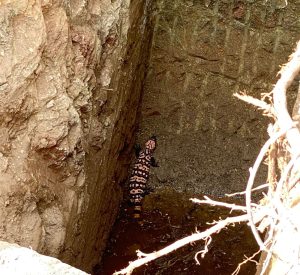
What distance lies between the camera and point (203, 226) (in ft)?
16.7

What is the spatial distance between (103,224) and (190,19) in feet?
6.28

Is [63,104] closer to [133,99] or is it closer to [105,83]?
[105,83]

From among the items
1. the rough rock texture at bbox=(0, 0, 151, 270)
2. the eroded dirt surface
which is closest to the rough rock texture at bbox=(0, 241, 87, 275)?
the rough rock texture at bbox=(0, 0, 151, 270)

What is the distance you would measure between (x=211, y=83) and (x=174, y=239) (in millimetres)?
1435

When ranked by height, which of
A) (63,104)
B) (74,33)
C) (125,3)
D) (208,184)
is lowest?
(208,184)

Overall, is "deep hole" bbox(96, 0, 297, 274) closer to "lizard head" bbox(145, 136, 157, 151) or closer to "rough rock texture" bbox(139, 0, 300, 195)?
"rough rock texture" bbox(139, 0, 300, 195)

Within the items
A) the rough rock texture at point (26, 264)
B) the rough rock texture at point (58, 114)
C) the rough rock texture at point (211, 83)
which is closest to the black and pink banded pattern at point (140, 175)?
the rough rock texture at point (211, 83)

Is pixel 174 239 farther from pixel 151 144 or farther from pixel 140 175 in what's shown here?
pixel 151 144

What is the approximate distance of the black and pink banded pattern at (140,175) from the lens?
203 inches

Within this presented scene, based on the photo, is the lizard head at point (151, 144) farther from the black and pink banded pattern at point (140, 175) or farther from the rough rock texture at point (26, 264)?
the rough rock texture at point (26, 264)

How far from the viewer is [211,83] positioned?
5164 mm

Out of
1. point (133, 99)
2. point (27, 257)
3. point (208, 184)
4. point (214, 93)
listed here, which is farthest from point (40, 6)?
point (208, 184)

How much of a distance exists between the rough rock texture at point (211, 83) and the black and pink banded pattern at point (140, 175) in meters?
0.13

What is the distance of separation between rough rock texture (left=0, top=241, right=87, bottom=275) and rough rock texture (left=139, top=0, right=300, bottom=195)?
3.29 metres
